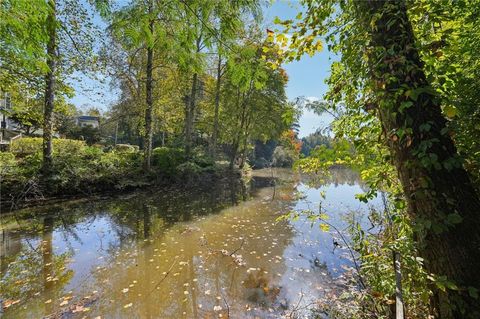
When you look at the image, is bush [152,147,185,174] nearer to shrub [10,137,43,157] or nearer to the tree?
shrub [10,137,43,157]

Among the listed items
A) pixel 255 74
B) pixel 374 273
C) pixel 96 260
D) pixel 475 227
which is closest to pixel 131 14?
pixel 255 74

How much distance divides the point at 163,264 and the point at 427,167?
4.67 meters

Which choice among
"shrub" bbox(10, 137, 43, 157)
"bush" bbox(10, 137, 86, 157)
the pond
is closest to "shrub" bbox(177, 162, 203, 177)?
"bush" bbox(10, 137, 86, 157)

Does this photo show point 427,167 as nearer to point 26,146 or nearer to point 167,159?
point 167,159

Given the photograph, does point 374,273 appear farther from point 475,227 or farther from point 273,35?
point 273,35

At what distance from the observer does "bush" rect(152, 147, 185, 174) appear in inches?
555

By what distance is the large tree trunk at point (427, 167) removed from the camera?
1436mm

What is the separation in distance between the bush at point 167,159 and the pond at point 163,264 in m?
5.53

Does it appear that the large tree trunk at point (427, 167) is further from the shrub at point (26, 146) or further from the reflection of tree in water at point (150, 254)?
the shrub at point (26, 146)

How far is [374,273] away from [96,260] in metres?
4.92

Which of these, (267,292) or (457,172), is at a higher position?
(457,172)

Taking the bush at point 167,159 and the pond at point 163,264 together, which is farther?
the bush at point 167,159

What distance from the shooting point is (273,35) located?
2.33 metres

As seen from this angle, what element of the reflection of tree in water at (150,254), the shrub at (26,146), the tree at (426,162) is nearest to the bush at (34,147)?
the shrub at (26,146)
